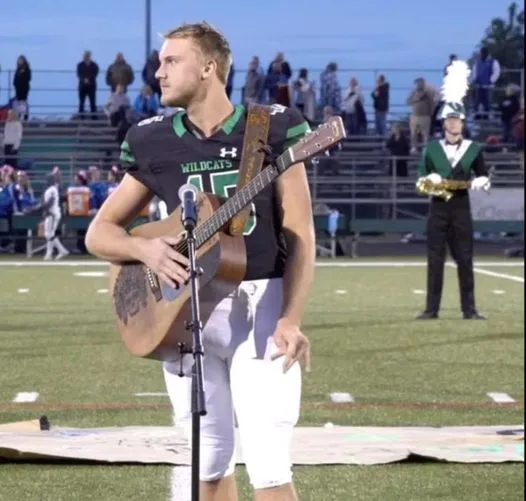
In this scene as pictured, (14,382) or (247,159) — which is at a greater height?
(247,159)

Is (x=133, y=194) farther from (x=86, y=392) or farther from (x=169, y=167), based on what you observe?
(x=86, y=392)

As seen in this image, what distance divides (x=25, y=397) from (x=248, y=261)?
4.52m

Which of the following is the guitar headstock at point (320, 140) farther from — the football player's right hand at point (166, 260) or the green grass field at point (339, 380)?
the green grass field at point (339, 380)

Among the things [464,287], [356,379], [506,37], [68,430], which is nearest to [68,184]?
[464,287]

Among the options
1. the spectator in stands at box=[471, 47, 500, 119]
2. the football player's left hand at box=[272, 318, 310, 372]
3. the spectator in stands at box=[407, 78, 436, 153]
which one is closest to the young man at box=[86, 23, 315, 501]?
the football player's left hand at box=[272, 318, 310, 372]

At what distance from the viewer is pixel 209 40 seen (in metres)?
4.75

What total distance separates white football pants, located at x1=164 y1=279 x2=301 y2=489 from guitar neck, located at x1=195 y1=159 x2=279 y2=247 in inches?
6.9

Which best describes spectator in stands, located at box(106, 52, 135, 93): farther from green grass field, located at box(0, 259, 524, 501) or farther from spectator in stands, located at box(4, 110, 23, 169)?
spectator in stands, located at box(4, 110, 23, 169)

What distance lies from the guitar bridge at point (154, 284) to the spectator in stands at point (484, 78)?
30129 mm

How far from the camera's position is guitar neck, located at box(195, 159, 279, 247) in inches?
177

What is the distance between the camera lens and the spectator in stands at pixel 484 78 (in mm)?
34688

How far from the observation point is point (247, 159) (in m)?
4.62

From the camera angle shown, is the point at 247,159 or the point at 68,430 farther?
the point at 68,430

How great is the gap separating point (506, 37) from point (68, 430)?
74570mm
